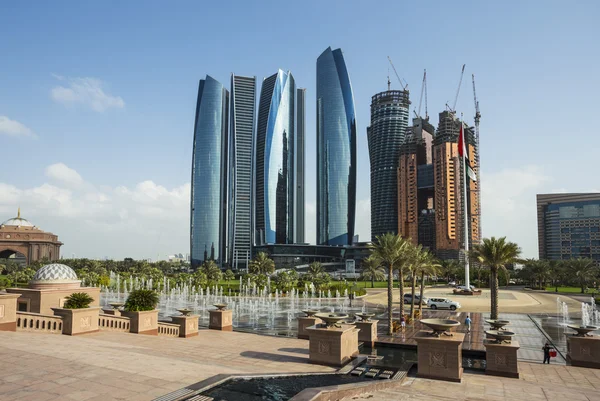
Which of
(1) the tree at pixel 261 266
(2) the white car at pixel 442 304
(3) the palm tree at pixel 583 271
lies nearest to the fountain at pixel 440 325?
(2) the white car at pixel 442 304

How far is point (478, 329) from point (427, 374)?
18.0m

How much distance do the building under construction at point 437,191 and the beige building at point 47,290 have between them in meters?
138

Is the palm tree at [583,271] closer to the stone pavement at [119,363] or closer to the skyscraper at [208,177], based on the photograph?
the stone pavement at [119,363]

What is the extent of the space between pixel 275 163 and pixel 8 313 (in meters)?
168

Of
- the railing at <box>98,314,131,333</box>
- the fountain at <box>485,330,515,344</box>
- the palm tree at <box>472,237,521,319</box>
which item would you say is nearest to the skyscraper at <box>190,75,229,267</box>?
the palm tree at <box>472,237,521,319</box>

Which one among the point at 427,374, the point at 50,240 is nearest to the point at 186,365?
the point at 427,374

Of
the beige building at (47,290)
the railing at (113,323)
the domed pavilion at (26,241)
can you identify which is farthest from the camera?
the domed pavilion at (26,241)

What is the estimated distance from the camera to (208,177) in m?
189

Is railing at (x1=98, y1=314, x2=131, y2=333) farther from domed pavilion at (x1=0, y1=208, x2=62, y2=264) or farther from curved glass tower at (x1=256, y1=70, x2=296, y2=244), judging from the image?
curved glass tower at (x1=256, y1=70, x2=296, y2=244)

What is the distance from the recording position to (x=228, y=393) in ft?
40.2

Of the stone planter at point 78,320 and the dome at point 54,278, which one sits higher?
the dome at point 54,278

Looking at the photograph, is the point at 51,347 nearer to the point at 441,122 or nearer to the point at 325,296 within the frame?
the point at 325,296

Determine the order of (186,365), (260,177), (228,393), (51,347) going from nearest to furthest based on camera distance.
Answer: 1. (228,393)
2. (186,365)
3. (51,347)
4. (260,177)

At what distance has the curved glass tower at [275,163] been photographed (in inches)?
7328
